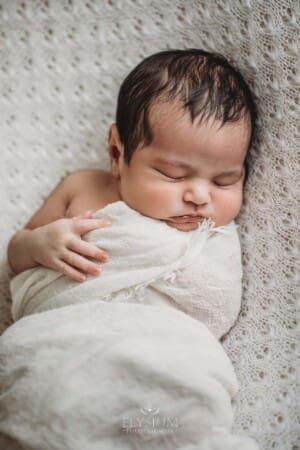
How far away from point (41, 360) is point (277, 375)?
1.44 feet

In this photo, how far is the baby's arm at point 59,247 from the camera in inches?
42.6

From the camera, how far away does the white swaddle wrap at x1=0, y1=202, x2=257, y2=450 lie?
90 centimetres

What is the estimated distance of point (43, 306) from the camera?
109cm

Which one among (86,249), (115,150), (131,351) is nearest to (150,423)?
(131,351)

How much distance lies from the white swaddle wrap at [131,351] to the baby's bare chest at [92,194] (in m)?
0.11

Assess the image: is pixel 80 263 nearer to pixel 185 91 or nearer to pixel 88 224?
pixel 88 224

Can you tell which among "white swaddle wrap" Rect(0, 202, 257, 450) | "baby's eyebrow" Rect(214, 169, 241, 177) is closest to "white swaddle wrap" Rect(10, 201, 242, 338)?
"white swaddle wrap" Rect(0, 202, 257, 450)

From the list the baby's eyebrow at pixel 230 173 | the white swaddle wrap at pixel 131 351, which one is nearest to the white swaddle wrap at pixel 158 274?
the white swaddle wrap at pixel 131 351

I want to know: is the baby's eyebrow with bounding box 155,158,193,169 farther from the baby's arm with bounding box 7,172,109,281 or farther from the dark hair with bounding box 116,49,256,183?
the baby's arm with bounding box 7,172,109,281

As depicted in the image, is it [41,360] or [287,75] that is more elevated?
[287,75]

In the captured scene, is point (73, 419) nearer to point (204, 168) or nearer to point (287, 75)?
point (204, 168)

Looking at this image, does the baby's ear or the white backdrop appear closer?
the white backdrop

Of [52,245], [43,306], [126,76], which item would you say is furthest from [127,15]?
[43,306]

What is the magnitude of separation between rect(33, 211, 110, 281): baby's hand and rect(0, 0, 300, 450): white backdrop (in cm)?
19
